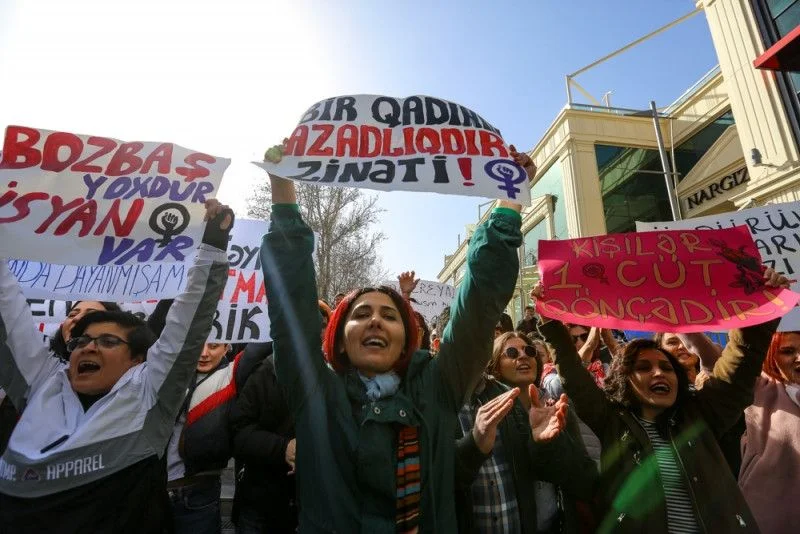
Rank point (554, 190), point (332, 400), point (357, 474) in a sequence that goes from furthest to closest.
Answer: point (554, 190) < point (332, 400) < point (357, 474)

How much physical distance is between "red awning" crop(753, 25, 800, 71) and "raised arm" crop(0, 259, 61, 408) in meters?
12.7

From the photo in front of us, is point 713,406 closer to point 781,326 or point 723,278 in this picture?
point 723,278

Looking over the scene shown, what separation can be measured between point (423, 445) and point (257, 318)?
8.49ft

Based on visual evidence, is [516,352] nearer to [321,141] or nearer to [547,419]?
[547,419]

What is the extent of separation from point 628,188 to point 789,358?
54.7ft

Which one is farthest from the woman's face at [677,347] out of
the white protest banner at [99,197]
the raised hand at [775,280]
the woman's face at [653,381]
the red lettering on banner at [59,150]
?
the red lettering on banner at [59,150]

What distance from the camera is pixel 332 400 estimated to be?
4.79ft

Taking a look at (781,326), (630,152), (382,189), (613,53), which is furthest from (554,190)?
(382,189)

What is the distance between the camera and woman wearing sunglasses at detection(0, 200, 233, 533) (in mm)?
1644

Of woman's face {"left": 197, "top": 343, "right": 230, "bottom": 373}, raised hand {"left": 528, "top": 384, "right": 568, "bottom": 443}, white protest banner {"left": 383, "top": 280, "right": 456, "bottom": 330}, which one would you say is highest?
white protest banner {"left": 383, "top": 280, "right": 456, "bottom": 330}

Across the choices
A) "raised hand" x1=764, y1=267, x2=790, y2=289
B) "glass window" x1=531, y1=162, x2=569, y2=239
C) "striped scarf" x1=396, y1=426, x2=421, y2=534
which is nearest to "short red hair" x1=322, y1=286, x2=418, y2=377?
"striped scarf" x1=396, y1=426, x2=421, y2=534

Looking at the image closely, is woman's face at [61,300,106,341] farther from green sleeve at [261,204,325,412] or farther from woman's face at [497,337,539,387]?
woman's face at [497,337,539,387]

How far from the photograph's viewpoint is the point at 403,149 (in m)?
2.33

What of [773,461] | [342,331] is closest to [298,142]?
[342,331]
